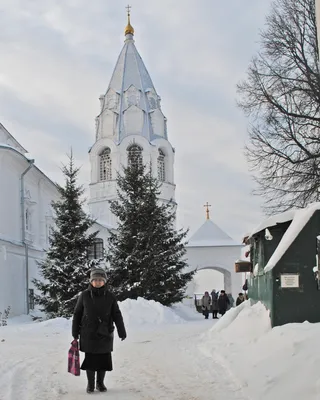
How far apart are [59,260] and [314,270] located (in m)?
15.8

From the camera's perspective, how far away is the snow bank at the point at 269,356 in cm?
691

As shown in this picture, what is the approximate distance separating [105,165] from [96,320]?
159ft

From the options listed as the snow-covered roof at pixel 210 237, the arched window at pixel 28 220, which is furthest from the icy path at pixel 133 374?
the snow-covered roof at pixel 210 237

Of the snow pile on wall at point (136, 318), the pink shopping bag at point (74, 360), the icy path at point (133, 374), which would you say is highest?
the pink shopping bag at point (74, 360)

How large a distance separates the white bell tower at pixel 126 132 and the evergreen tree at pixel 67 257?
26511mm

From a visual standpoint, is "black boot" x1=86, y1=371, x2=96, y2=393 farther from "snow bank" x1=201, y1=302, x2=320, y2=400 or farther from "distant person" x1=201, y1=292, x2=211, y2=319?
"distant person" x1=201, y1=292, x2=211, y2=319

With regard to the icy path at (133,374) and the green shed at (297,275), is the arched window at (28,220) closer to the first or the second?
the icy path at (133,374)

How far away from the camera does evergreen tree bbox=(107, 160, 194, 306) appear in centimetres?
2445

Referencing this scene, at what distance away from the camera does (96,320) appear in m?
7.66

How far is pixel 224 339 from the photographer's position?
12.1m

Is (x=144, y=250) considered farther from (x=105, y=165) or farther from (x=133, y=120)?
(x=105, y=165)

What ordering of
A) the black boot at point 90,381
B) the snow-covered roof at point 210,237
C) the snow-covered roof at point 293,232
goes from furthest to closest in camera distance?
the snow-covered roof at point 210,237
the snow-covered roof at point 293,232
the black boot at point 90,381

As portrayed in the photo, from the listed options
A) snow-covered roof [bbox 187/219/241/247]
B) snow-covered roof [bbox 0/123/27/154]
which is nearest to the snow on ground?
snow-covered roof [bbox 0/123/27/154]

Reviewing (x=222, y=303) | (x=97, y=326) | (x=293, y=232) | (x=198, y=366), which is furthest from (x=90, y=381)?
(x=222, y=303)
